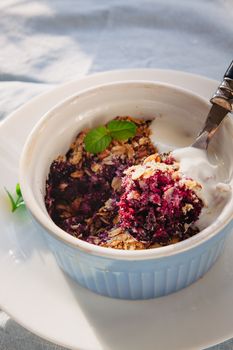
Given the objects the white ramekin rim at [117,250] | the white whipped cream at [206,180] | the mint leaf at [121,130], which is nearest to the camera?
the white ramekin rim at [117,250]

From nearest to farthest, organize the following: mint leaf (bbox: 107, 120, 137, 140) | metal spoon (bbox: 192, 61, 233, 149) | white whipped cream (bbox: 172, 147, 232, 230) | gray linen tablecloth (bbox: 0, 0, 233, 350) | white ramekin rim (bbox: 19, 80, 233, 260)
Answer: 1. white ramekin rim (bbox: 19, 80, 233, 260)
2. white whipped cream (bbox: 172, 147, 232, 230)
3. metal spoon (bbox: 192, 61, 233, 149)
4. mint leaf (bbox: 107, 120, 137, 140)
5. gray linen tablecloth (bbox: 0, 0, 233, 350)

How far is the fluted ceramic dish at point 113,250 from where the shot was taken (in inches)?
44.2

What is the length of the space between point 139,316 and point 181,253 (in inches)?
7.7

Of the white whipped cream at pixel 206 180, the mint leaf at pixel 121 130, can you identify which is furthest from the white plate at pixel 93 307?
the mint leaf at pixel 121 130

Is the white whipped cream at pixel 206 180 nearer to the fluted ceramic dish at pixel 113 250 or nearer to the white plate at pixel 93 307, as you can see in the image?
the fluted ceramic dish at pixel 113 250

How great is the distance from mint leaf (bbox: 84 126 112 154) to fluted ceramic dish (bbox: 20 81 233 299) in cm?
6

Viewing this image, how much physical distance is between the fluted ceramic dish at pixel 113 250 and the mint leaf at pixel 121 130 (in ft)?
0.20

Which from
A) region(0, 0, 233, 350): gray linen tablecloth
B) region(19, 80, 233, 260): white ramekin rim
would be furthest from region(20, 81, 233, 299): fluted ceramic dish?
region(0, 0, 233, 350): gray linen tablecloth

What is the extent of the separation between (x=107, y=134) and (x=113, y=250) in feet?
1.31

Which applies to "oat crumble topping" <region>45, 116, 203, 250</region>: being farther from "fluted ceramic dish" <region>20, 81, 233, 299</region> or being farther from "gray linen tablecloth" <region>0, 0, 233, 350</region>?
"gray linen tablecloth" <region>0, 0, 233, 350</region>

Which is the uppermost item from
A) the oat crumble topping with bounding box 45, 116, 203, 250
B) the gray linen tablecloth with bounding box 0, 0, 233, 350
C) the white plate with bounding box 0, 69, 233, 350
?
the oat crumble topping with bounding box 45, 116, 203, 250

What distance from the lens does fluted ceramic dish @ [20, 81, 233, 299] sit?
112cm

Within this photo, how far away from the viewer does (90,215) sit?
1324 millimetres

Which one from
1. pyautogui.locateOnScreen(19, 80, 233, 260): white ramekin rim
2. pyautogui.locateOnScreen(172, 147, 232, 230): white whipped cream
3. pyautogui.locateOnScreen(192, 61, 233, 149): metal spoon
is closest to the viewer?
pyautogui.locateOnScreen(19, 80, 233, 260): white ramekin rim
